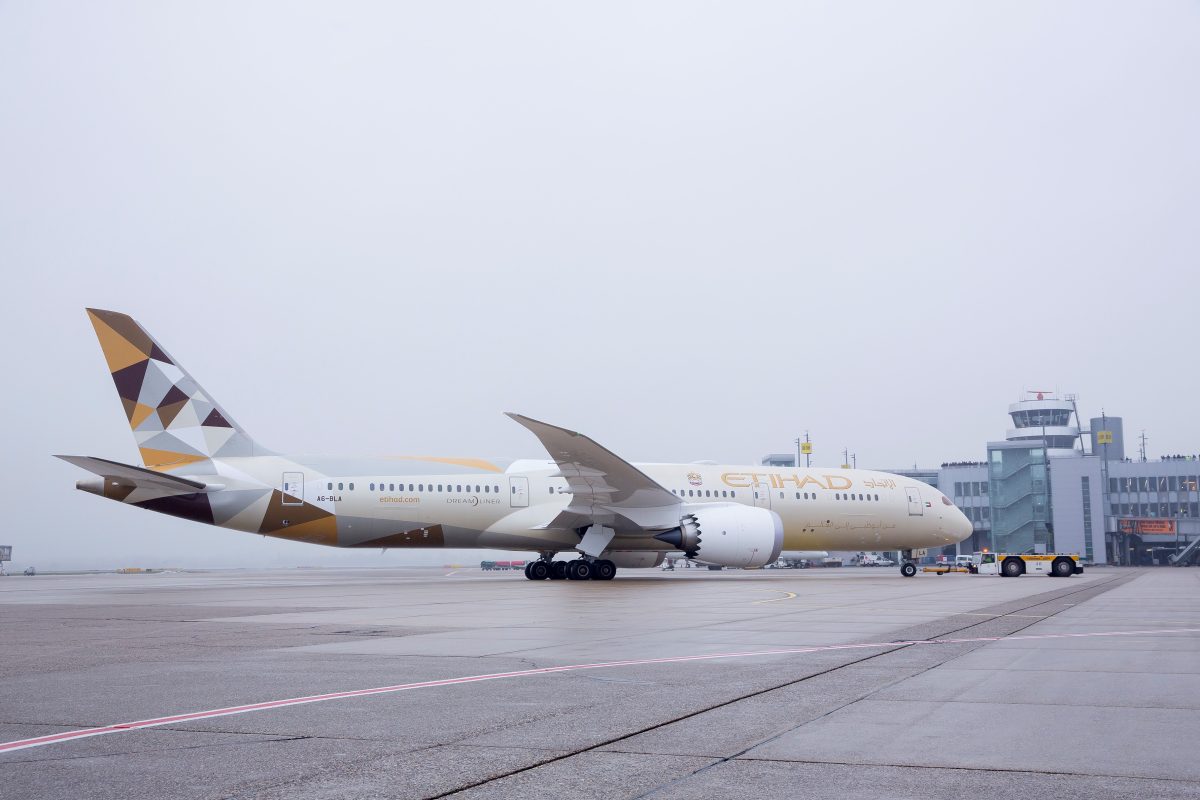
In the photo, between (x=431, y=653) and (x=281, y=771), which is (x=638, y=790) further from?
(x=431, y=653)

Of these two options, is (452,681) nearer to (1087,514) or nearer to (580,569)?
(580,569)

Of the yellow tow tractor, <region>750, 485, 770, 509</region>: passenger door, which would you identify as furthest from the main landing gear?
the yellow tow tractor

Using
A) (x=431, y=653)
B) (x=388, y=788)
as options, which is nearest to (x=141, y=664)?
(x=431, y=653)

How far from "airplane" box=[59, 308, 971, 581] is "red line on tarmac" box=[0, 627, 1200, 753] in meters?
16.2

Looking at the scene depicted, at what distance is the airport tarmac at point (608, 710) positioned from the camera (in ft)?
15.6

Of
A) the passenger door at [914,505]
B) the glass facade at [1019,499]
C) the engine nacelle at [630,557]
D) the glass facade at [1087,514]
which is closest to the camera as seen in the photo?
the engine nacelle at [630,557]

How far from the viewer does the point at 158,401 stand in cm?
2859

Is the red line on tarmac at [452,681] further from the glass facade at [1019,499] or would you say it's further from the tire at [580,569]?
the glass facade at [1019,499]

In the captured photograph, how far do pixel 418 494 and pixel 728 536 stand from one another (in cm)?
910

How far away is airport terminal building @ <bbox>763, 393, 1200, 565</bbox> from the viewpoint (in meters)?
91.6

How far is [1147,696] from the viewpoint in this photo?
7.34 m

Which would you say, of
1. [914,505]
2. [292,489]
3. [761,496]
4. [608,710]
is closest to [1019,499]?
[914,505]

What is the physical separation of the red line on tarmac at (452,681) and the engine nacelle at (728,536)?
1646 centimetres

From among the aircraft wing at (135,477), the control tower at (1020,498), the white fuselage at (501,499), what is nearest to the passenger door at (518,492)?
the white fuselage at (501,499)
